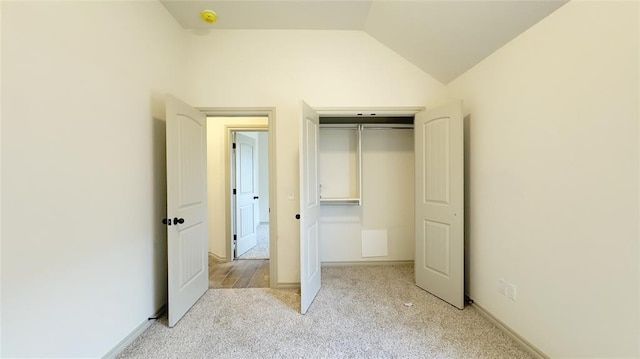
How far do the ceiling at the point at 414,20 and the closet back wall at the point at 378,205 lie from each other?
106 cm

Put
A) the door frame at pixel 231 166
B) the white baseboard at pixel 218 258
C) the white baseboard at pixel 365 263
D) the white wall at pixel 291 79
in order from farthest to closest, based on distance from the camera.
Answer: the white baseboard at pixel 218 258 < the door frame at pixel 231 166 < the white baseboard at pixel 365 263 < the white wall at pixel 291 79

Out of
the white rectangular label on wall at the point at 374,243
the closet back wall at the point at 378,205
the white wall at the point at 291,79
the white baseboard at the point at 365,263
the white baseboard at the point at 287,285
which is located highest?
the white wall at the point at 291,79

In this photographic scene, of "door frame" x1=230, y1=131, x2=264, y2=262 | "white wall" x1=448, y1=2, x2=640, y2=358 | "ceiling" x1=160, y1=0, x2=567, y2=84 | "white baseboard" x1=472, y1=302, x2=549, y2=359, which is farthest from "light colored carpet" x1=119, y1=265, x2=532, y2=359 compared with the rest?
"ceiling" x1=160, y1=0, x2=567, y2=84

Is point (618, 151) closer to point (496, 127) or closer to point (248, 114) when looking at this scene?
point (496, 127)

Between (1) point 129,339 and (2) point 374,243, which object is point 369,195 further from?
(1) point 129,339

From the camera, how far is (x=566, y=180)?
150cm

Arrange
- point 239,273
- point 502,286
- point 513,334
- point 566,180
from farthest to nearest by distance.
→ 1. point 239,273
2. point 502,286
3. point 513,334
4. point 566,180

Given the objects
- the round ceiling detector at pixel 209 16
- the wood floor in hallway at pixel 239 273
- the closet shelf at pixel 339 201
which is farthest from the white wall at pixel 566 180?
the round ceiling detector at pixel 209 16

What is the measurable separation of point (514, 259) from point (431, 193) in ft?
2.97

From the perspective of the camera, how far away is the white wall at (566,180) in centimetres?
123

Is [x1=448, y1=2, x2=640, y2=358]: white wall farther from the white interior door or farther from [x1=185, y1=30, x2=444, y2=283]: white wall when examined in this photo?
the white interior door

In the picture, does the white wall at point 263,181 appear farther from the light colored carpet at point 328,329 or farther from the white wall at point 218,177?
the light colored carpet at point 328,329

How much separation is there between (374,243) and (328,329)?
1.59 meters

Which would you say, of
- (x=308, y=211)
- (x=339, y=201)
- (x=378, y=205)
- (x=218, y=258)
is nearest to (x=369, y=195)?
(x=378, y=205)
